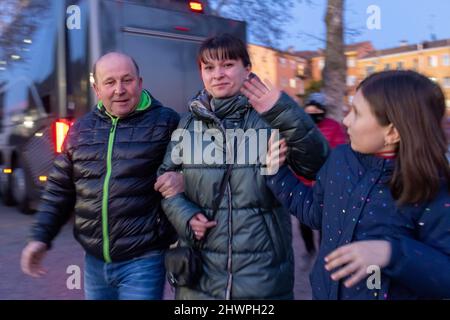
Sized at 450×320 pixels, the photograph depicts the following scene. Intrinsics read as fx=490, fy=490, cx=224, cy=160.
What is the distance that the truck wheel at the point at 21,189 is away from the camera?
310 inches

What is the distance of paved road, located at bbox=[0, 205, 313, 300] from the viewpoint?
4.34 metres

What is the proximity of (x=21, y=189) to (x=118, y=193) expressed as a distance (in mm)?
6471

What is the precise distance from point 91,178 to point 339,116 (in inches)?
224

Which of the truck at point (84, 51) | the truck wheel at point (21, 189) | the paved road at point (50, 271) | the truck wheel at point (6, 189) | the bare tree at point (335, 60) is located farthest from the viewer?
the truck wheel at point (6, 189)

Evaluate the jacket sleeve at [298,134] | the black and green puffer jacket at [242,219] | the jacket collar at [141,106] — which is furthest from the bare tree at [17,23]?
the jacket sleeve at [298,134]

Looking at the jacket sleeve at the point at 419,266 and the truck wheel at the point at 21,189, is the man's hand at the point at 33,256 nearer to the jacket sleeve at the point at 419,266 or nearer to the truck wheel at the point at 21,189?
the jacket sleeve at the point at 419,266

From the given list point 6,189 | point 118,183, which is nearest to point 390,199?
point 118,183

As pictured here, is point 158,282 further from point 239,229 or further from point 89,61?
point 89,61

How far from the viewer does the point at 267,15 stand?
9.71m

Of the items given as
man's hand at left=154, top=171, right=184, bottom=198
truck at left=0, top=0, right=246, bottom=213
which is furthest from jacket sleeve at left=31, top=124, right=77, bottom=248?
truck at left=0, top=0, right=246, bottom=213

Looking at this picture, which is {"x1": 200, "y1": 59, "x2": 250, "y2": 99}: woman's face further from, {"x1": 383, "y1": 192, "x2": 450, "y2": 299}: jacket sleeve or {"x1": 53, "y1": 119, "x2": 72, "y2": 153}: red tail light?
{"x1": 53, "y1": 119, "x2": 72, "y2": 153}: red tail light

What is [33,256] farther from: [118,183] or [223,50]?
[223,50]

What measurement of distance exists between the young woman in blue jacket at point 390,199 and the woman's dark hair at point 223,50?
1.96ft
